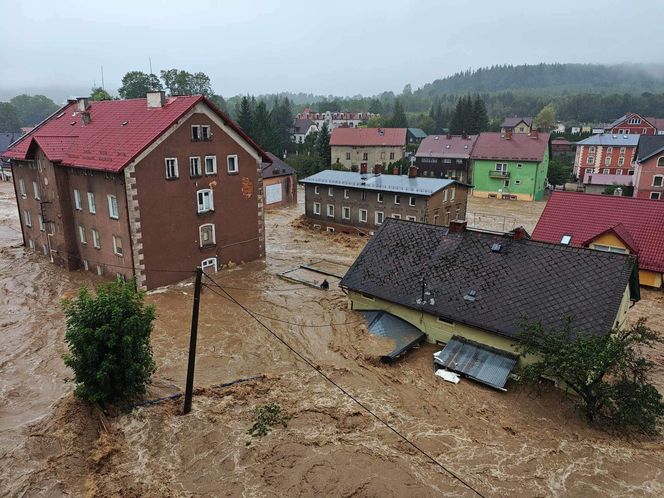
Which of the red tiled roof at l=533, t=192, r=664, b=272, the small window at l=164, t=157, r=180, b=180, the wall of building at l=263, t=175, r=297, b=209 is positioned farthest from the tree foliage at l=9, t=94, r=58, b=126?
the red tiled roof at l=533, t=192, r=664, b=272

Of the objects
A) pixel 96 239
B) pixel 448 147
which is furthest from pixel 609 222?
pixel 448 147

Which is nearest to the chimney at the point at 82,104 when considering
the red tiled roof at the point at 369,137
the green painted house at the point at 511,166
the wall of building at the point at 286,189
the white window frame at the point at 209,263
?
the white window frame at the point at 209,263

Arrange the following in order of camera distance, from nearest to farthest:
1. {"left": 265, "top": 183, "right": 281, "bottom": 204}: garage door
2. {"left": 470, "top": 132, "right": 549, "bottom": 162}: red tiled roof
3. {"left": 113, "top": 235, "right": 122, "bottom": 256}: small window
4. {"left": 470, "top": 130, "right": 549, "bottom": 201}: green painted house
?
{"left": 113, "top": 235, "right": 122, "bottom": 256}: small window → {"left": 265, "top": 183, "right": 281, "bottom": 204}: garage door → {"left": 470, "top": 132, "right": 549, "bottom": 162}: red tiled roof → {"left": 470, "top": 130, "right": 549, "bottom": 201}: green painted house

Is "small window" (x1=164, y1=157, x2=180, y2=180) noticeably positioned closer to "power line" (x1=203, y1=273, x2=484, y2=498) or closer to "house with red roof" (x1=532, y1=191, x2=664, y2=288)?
"power line" (x1=203, y1=273, x2=484, y2=498)

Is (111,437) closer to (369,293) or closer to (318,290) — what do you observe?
(369,293)

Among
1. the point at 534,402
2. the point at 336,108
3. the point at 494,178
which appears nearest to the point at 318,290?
the point at 534,402
